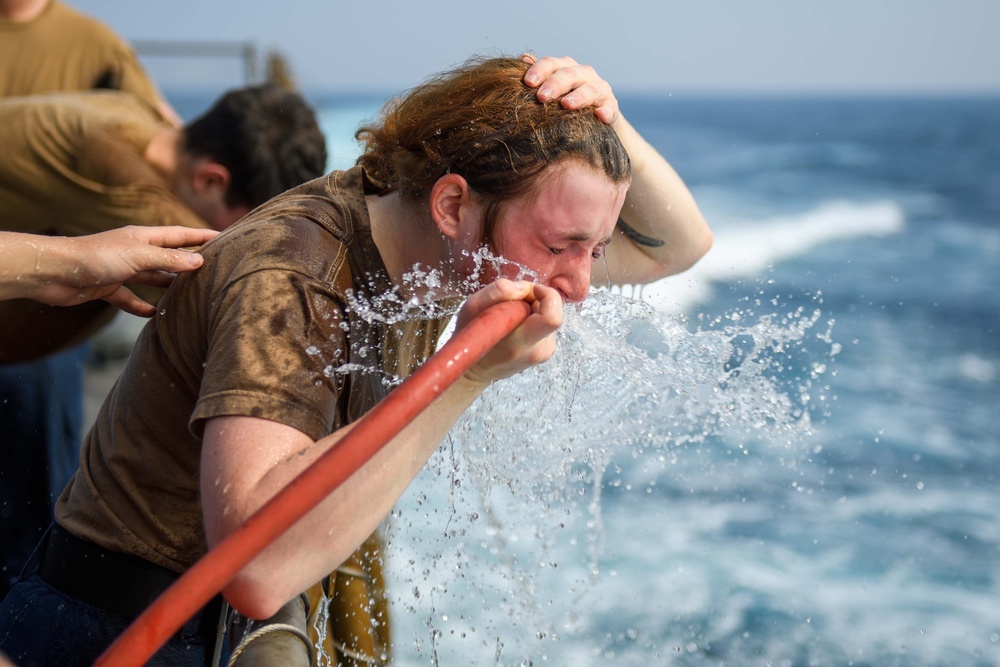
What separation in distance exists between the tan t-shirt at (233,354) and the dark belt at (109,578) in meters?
0.02

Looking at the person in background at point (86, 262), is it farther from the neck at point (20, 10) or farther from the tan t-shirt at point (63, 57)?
the neck at point (20, 10)

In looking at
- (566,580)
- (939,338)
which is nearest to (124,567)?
(566,580)

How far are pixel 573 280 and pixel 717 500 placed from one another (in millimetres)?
5375

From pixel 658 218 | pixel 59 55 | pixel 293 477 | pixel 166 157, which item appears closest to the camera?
pixel 293 477

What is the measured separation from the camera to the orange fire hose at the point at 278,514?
54.8 inches

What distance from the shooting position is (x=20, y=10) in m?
4.43

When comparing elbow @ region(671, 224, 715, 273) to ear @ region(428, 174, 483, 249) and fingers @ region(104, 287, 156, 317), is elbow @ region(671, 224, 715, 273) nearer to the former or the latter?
ear @ region(428, 174, 483, 249)

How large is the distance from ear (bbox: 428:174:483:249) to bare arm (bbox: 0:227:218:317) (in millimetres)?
482

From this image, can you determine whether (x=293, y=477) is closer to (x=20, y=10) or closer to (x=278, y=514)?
(x=278, y=514)

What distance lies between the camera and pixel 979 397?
9672 millimetres

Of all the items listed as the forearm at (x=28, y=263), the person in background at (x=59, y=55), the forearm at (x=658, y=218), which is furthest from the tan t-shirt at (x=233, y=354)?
the person in background at (x=59, y=55)

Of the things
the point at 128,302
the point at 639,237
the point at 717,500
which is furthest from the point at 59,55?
the point at 717,500

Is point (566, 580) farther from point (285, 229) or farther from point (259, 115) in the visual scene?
point (285, 229)

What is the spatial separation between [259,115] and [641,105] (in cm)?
4067
